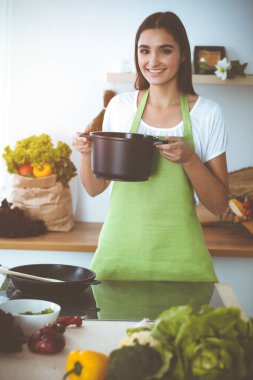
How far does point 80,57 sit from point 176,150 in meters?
1.77

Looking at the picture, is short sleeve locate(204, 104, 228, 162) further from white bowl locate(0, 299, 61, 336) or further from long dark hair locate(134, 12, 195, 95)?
white bowl locate(0, 299, 61, 336)

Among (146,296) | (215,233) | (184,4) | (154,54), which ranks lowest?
(215,233)

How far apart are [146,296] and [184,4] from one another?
2057 mm

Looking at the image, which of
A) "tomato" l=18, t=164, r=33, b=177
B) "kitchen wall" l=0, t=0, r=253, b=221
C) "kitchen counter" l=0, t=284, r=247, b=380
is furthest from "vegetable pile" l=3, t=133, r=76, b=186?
"kitchen counter" l=0, t=284, r=247, b=380

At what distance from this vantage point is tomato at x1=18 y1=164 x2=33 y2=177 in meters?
3.23

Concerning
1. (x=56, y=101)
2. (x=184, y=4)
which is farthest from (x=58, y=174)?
(x=184, y=4)

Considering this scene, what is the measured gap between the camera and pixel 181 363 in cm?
95

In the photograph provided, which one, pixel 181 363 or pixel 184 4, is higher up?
pixel 184 4

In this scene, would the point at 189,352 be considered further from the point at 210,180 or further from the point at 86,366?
the point at 210,180

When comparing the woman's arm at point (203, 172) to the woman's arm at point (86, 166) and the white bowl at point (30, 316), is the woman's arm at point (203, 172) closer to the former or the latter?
the woman's arm at point (86, 166)

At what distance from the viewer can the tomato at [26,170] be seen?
3232 mm

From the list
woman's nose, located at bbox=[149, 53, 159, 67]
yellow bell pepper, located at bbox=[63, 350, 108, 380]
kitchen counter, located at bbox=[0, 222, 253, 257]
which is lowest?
kitchen counter, located at bbox=[0, 222, 253, 257]

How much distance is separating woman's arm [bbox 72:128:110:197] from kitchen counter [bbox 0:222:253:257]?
34.9 inches

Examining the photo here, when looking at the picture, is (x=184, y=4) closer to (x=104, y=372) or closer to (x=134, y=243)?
(x=134, y=243)
